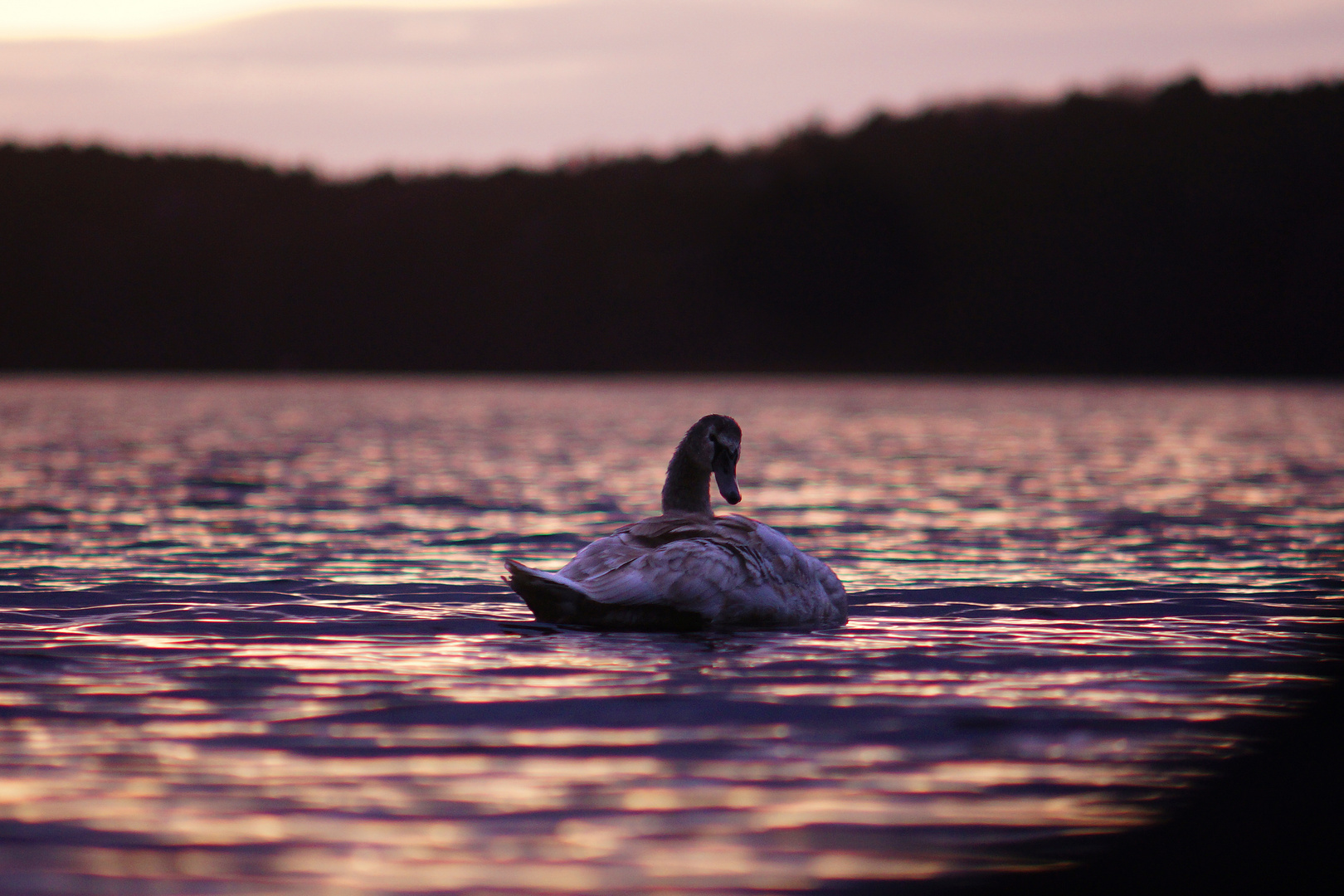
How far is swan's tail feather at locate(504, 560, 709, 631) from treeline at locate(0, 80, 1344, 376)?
2350 inches

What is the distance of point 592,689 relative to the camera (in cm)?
739

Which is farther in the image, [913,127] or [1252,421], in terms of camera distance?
[913,127]

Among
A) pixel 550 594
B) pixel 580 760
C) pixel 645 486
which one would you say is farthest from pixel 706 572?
pixel 645 486

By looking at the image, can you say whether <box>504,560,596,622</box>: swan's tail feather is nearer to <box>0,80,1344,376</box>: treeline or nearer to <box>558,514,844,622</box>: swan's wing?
<box>558,514,844,622</box>: swan's wing

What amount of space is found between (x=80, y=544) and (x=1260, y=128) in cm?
7766

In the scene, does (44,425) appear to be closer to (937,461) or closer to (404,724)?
A: (937,461)

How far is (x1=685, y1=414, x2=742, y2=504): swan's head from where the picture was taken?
10133 mm

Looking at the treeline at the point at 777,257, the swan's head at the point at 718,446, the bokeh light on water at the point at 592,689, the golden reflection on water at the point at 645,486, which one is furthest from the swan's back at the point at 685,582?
the treeline at the point at 777,257

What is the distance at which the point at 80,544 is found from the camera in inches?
516

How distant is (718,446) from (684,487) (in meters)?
0.35

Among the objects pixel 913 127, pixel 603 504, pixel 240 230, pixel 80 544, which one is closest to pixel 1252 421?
pixel 603 504

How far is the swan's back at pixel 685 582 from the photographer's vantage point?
8758 mm

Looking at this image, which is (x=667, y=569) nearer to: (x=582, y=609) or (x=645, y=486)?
(x=582, y=609)

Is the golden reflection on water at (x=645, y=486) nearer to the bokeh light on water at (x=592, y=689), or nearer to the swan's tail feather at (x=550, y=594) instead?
the bokeh light on water at (x=592, y=689)
